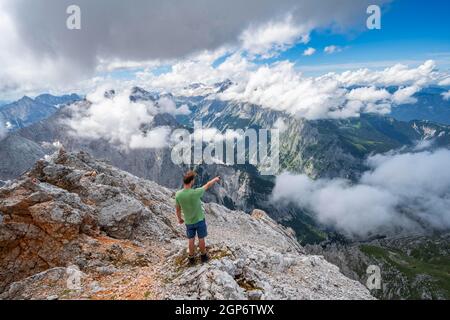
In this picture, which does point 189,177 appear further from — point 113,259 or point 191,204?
point 113,259

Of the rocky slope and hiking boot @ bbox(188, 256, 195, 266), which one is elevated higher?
hiking boot @ bbox(188, 256, 195, 266)

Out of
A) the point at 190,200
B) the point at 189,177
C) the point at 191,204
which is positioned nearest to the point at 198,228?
the point at 191,204

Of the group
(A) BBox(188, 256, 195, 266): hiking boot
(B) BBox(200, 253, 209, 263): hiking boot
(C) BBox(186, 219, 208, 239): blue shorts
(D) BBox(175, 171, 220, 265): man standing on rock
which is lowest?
(A) BBox(188, 256, 195, 266): hiking boot

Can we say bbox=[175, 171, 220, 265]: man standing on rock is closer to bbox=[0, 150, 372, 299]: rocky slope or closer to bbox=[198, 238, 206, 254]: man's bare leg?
bbox=[198, 238, 206, 254]: man's bare leg

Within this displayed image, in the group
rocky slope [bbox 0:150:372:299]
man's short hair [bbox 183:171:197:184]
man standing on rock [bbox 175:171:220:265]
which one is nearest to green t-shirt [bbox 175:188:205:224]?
man standing on rock [bbox 175:171:220:265]

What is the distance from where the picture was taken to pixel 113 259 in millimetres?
24797

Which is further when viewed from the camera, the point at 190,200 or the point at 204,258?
the point at 204,258

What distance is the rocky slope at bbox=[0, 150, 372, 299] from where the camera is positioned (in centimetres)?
1711

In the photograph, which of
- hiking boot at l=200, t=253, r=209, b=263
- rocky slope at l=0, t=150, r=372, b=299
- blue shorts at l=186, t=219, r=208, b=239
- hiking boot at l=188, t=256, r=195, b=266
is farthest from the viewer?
hiking boot at l=188, t=256, r=195, b=266

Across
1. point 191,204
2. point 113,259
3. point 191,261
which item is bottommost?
point 113,259

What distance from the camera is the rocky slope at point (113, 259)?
17109 mm

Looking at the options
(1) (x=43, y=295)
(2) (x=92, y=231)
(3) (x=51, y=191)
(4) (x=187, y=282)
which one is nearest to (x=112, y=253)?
(2) (x=92, y=231)

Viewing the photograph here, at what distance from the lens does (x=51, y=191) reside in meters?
29.7
